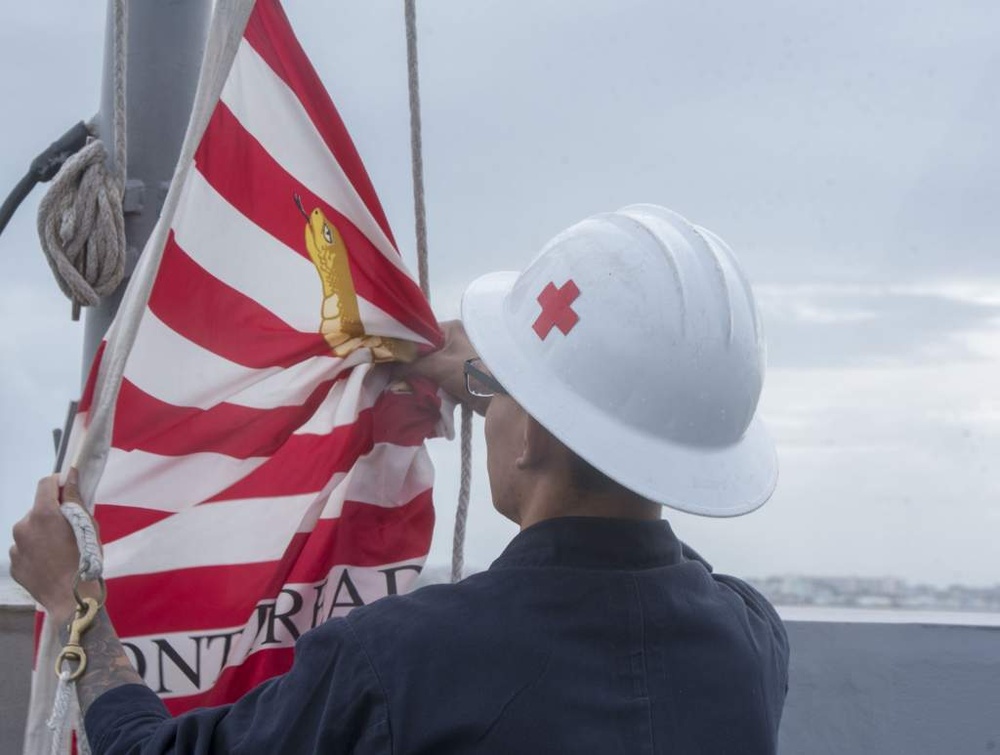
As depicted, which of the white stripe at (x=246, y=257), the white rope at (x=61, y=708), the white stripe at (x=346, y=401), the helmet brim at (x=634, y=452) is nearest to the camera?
the helmet brim at (x=634, y=452)

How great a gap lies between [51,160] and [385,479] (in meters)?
0.78

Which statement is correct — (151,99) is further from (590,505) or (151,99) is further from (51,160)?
(590,505)

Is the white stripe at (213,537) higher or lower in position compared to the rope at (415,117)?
lower

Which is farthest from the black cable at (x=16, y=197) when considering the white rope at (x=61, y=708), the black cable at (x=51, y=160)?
the white rope at (x=61, y=708)

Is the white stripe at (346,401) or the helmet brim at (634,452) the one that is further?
the white stripe at (346,401)

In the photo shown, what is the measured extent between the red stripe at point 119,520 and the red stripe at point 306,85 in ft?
2.16

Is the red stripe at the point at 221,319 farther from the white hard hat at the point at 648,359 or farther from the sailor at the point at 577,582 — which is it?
the white hard hat at the point at 648,359

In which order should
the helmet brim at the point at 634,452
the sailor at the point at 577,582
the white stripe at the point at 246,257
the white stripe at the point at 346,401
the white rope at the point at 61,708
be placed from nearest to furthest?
the sailor at the point at 577,582 < the helmet brim at the point at 634,452 < the white rope at the point at 61,708 < the white stripe at the point at 246,257 < the white stripe at the point at 346,401

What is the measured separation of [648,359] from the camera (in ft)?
4.73

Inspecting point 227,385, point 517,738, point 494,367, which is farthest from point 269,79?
point 517,738

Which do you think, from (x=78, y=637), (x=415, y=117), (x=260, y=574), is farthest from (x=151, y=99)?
(x=78, y=637)

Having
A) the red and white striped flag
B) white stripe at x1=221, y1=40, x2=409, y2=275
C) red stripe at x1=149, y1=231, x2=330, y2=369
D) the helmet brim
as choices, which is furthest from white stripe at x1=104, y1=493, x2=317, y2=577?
the helmet brim

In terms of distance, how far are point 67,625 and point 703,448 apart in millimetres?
842

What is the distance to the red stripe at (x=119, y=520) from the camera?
191 centimetres
